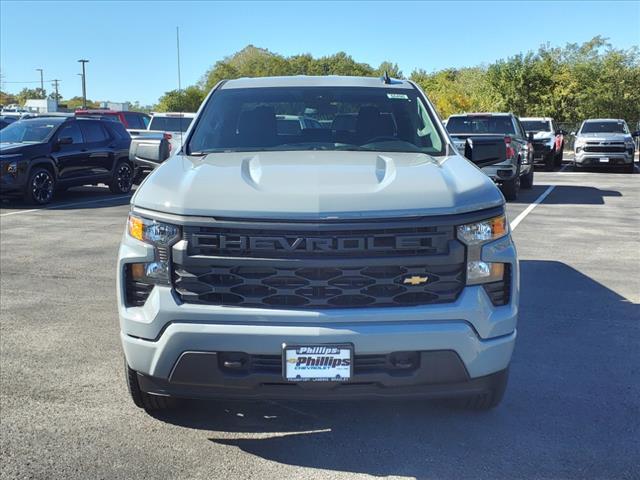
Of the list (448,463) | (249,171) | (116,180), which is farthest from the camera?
(116,180)

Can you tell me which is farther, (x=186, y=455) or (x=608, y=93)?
(x=608, y=93)

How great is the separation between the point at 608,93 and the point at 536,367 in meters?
37.5

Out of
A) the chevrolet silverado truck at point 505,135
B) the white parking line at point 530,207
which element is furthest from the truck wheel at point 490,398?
the chevrolet silverado truck at point 505,135

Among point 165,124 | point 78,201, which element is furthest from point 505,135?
point 165,124

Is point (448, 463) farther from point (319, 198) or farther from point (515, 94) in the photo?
point (515, 94)

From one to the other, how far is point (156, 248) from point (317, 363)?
936 mm

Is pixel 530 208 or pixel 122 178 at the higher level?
pixel 122 178

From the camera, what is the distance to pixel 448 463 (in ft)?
11.0

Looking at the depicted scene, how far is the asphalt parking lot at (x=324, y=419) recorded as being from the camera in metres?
3.33

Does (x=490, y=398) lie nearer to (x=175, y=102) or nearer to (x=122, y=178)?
(x=122, y=178)

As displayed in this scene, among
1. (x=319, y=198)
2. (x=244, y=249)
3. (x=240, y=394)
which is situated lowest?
(x=240, y=394)

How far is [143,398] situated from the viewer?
369cm

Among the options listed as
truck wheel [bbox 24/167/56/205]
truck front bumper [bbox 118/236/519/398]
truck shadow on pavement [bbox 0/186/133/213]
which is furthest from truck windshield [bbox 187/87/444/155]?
truck wheel [bbox 24/167/56/205]

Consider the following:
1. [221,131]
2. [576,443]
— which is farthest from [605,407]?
[221,131]
